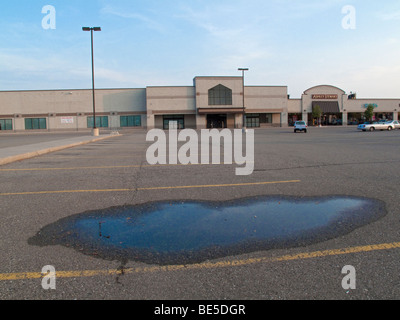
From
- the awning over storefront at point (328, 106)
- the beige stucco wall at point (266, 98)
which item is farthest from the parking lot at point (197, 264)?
the awning over storefront at point (328, 106)

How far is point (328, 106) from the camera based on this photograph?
72938 millimetres

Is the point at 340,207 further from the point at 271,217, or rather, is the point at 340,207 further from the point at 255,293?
the point at 255,293

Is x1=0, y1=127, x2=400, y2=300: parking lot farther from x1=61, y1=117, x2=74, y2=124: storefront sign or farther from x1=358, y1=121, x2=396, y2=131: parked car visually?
x1=61, y1=117, x2=74, y2=124: storefront sign

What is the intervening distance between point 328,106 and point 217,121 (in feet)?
91.2

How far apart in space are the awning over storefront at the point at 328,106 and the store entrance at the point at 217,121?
2256 centimetres

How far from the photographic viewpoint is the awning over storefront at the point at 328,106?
7256 centimetres

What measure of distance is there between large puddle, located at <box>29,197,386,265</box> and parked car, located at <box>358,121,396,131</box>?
135 ft

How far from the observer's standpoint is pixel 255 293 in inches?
107

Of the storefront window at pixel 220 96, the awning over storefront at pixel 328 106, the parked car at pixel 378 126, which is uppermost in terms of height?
the storefront window at pixel 220 96

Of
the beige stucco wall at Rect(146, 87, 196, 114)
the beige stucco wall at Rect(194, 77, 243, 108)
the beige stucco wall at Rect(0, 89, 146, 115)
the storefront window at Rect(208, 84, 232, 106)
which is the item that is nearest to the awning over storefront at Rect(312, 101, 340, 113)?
the beige stucco wall at Rect(194, 77, 243, 108)

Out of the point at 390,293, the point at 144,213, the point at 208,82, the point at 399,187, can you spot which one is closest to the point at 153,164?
the point at 144,213

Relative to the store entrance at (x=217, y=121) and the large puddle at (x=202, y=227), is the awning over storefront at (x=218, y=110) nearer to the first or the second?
the store entrance at (x=217, y=121)

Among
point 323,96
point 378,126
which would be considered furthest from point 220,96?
point 378,126

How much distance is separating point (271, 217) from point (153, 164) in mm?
6511
